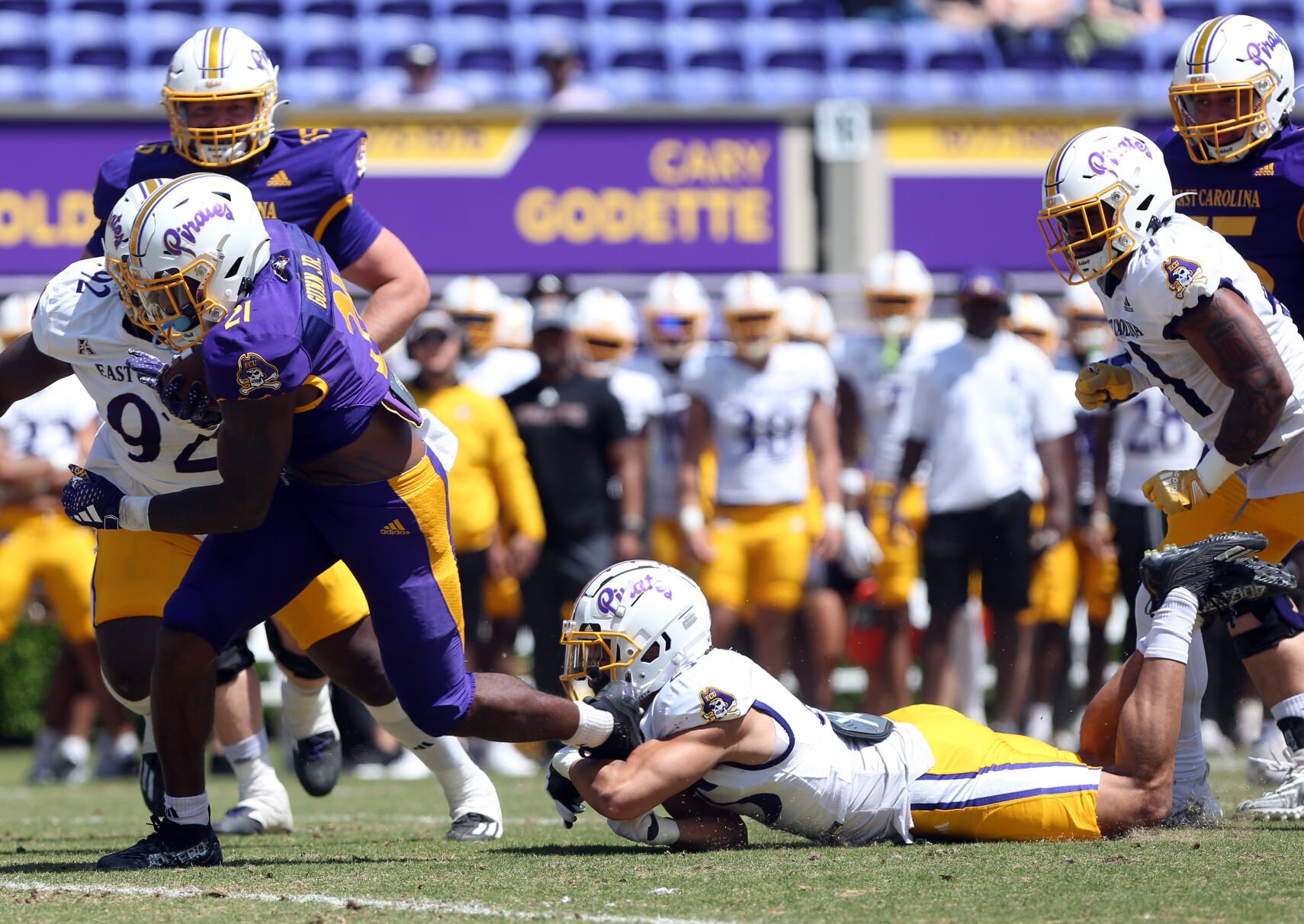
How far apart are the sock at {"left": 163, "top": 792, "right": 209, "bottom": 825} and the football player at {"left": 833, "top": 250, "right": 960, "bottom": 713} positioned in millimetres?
4461

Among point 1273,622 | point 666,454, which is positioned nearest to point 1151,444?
point 666,454

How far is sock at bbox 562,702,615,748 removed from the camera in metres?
4.45

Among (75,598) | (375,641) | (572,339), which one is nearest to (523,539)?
(572,339)

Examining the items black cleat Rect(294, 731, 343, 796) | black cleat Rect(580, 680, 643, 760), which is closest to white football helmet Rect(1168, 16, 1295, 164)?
black cleat Rect(580, 680, 643, 760)

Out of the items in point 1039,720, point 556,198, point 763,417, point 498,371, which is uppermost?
point 556,198

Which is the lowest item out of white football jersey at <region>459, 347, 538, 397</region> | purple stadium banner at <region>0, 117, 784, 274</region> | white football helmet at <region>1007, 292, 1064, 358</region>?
white football jersey at <region>459, 347, 538, 397</region>

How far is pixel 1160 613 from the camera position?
448cm

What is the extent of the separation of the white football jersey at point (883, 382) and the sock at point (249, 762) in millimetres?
4097

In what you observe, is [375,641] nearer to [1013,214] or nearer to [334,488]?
[334,488]

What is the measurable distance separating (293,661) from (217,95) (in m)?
1.70

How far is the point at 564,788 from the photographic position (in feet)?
14.8

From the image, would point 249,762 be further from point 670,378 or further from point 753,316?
point 670,378

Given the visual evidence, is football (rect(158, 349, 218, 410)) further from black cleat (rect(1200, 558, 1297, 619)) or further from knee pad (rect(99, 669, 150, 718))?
black cleat (rect(1200, 558, 1297, 619))

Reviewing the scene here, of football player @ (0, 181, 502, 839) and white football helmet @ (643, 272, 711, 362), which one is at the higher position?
white football helmet @ (643, 272, 711, 362)
